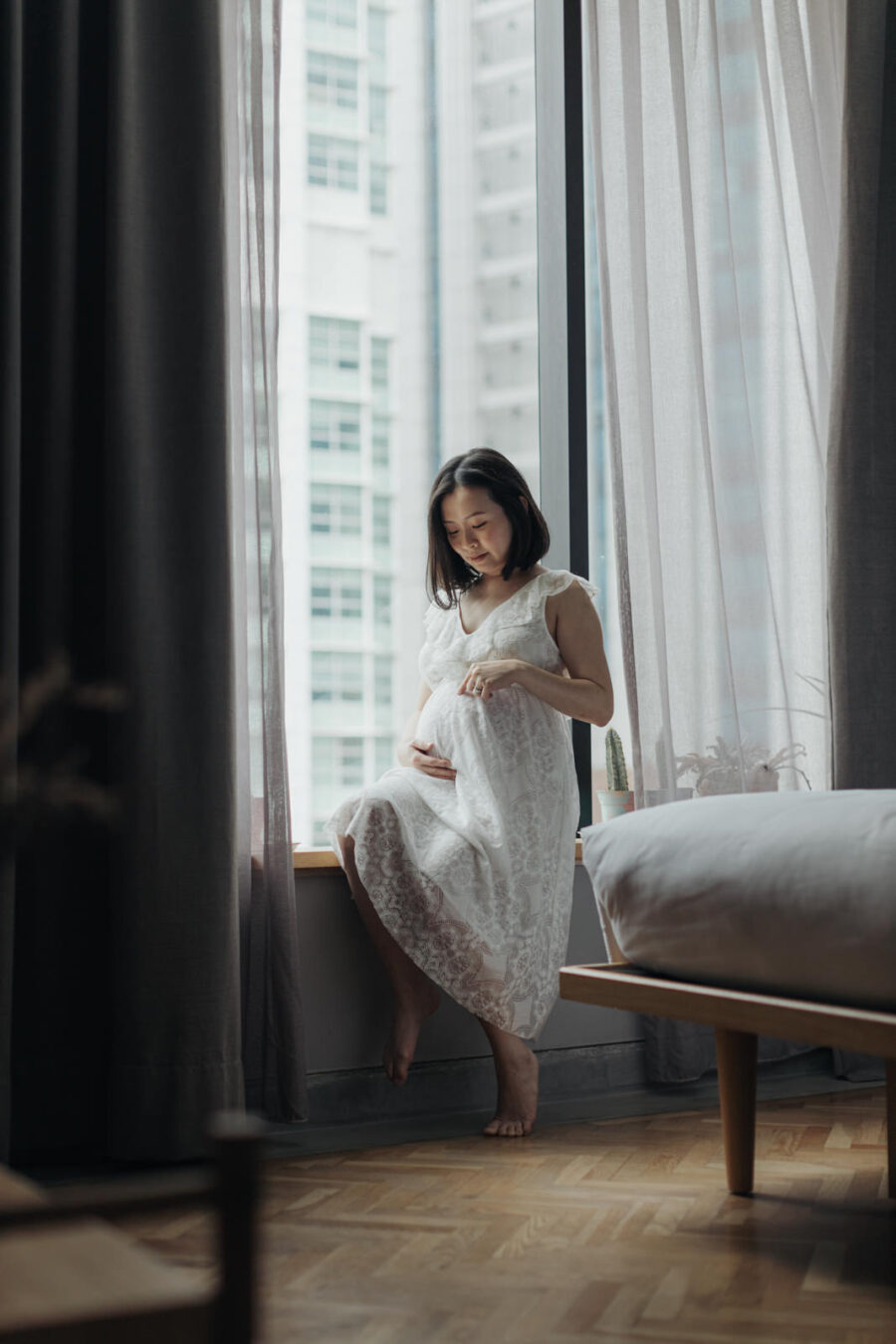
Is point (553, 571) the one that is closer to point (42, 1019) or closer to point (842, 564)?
point (842, 564)

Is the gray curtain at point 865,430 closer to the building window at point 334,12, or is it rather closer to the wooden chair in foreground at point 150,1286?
the building window at point 334,12

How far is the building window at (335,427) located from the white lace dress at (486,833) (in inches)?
19.4

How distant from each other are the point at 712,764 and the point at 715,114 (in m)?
1.45

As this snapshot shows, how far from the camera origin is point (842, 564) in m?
3.10

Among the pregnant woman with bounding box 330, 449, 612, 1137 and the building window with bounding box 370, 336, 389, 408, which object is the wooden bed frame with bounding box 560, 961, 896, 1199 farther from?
the building window with bounding box 370, 336, 389, 408

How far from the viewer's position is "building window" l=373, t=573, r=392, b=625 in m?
2.97

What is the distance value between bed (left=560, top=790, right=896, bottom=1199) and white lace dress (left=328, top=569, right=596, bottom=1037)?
0.61 meters

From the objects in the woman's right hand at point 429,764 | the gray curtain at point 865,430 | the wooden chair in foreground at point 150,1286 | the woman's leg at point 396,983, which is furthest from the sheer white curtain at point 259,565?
the wooden chair in foreground at point 150,1286

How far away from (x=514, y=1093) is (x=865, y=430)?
5.57 feet

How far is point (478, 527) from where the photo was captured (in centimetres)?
266

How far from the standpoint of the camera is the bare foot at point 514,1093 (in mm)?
2484

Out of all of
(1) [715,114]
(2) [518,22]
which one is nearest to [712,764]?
(1) [715,114]

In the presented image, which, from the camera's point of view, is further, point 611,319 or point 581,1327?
point 611,319

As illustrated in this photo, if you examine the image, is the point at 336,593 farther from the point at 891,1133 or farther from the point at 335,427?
the point at 891,1133
